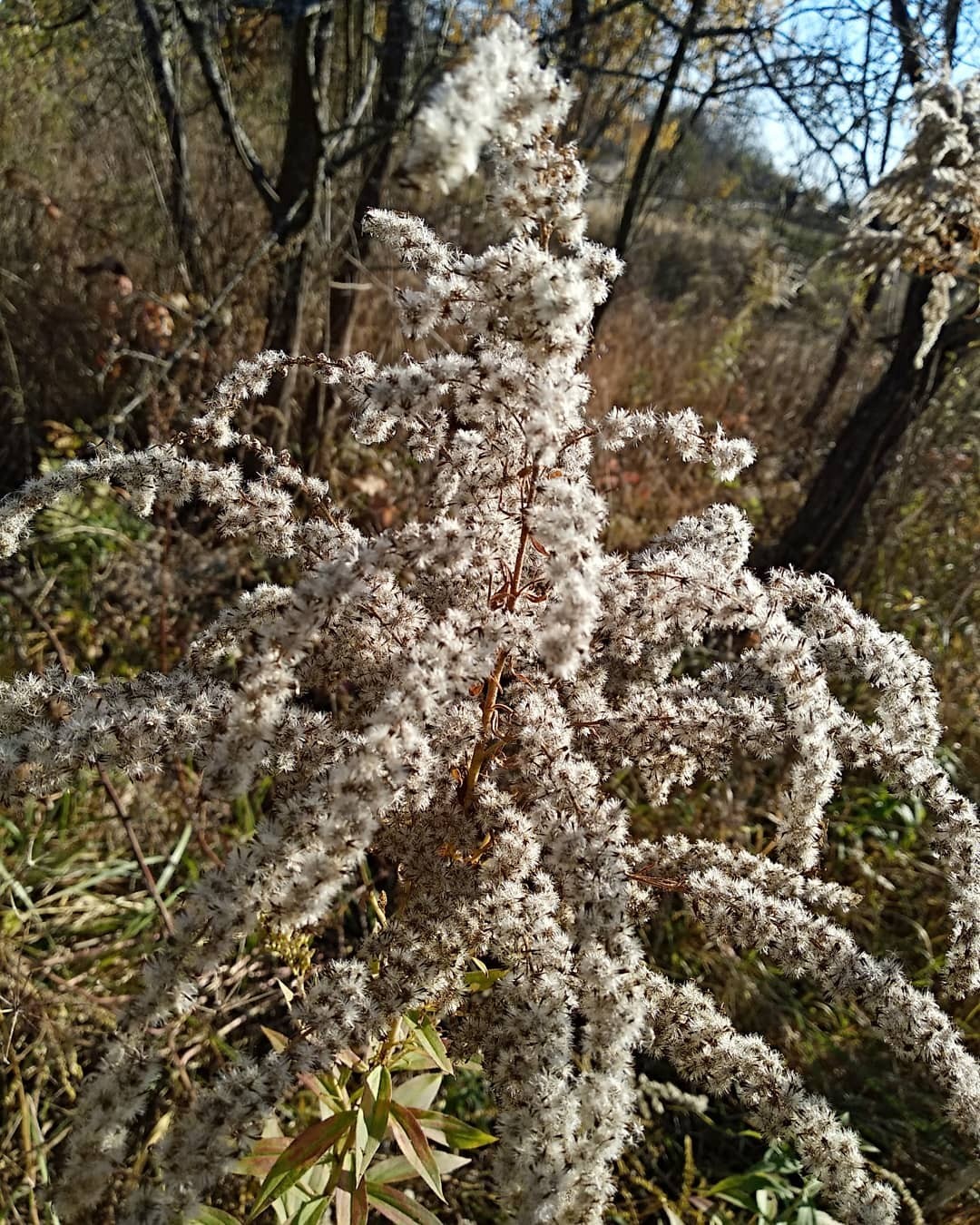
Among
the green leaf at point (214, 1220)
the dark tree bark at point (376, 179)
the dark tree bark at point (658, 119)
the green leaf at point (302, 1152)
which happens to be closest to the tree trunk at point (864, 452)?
the dark tree bark at point (658, 119)

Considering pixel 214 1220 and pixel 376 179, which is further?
pixel 376 179

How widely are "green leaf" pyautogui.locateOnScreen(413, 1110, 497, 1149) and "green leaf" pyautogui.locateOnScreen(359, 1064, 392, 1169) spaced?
0.58ft

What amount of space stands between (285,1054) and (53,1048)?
6.86ft

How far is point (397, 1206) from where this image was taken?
2027mm

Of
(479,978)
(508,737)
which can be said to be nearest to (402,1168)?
(479,978)

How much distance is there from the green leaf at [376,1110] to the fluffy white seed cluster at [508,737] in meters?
0.25

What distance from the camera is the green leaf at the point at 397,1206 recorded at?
6.50 ft

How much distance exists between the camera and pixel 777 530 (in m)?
6.36

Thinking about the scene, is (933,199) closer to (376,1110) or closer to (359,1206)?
(376,1110)

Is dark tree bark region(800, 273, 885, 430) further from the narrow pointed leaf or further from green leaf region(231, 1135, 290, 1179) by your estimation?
the narrow pointed leaf

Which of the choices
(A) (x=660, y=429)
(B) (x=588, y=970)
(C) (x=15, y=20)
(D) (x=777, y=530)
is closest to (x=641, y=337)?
(D) (x=777, y=530)

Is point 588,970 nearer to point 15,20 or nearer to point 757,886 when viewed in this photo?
point 757,886

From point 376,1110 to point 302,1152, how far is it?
18 cm

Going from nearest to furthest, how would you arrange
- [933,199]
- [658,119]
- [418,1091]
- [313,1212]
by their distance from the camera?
1. [313,1212]
2. [418,1091]
3. [933,199]
4. [658,119]
